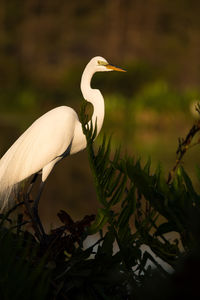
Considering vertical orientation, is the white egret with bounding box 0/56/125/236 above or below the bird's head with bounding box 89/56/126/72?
below

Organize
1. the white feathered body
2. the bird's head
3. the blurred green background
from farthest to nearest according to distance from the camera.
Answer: the blurred green background → the bird's head → the white feathered body

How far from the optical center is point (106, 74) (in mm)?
13875

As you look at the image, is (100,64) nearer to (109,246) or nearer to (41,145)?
(41,145)

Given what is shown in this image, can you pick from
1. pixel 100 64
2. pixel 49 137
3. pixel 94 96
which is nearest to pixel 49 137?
pixel 49 137

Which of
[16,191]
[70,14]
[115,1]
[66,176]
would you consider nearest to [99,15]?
[70,14]

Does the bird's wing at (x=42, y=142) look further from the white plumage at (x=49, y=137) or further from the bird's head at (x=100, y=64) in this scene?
the bird's head at (x=100, y=64)

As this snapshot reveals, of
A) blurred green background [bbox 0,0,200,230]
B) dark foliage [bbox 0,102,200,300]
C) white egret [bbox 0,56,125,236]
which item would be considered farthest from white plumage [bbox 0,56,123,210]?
blurred green background [bbox 0,0,200,230]

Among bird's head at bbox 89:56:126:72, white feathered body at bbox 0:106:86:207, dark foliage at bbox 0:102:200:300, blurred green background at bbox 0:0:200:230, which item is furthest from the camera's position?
blurred green background at bbox 0:0:200:230

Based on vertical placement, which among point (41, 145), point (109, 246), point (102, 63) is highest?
point (102, 63)

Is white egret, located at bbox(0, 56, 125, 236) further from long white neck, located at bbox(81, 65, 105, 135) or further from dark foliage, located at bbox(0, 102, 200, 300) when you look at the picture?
dark foliage, located at bbox(0, 102, 200, 300)

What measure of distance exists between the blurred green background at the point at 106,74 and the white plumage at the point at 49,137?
2329mm

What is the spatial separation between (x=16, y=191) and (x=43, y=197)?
3625 mm

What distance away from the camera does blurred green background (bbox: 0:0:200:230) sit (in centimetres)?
807

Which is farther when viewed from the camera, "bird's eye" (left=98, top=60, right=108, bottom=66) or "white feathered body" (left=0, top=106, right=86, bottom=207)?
"bird's eye" (left=98, top=60, right=108, bottom=66)
